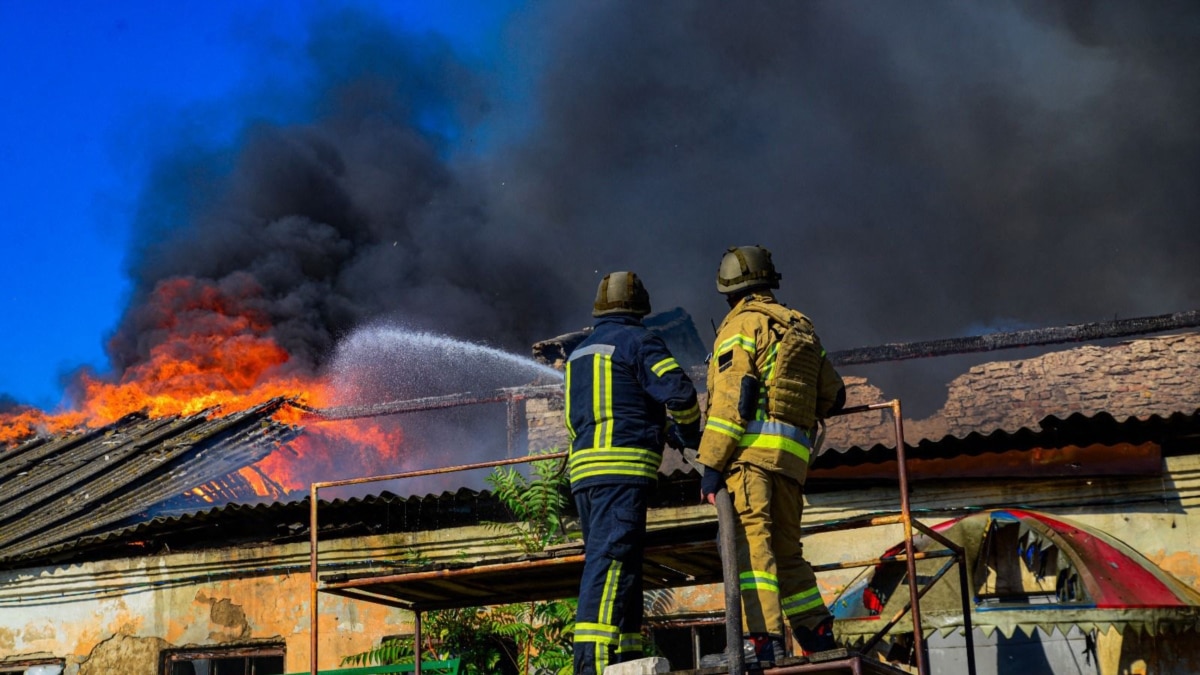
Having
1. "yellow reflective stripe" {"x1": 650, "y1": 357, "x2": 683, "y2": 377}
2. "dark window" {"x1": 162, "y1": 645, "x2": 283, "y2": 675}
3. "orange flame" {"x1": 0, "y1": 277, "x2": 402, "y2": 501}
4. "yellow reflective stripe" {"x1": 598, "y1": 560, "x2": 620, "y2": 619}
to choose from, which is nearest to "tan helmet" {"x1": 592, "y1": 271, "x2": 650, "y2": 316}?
"yellow reflective stripe" {"x1": 650, "y1": 357, "x2": 683, "y2": 377}

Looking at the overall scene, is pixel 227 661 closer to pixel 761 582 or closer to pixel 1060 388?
pixel 761 582

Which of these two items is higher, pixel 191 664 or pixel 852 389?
pixel 852 389

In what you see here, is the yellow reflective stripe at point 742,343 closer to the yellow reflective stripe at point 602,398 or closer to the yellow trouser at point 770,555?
the yellow trouser at point 770,555

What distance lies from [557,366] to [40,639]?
8342 millimetres

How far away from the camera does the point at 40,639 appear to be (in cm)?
1157

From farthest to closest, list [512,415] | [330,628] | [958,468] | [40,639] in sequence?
[512,415]
[40,639]
[330,628]
[958,468]

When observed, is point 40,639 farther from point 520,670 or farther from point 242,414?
point 520,670

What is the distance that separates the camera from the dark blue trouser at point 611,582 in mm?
5668

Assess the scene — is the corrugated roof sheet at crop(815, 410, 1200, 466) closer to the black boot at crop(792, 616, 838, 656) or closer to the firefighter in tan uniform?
the firefighter in tan uniform

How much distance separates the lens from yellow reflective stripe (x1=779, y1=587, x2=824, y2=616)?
18.1 ft

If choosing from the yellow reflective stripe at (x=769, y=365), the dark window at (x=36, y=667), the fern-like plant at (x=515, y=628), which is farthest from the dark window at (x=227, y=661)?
the yellow reflective stripe at (x=769, y=365)

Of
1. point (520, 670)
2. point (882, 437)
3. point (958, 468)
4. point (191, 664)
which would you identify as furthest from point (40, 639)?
point (882, 437)

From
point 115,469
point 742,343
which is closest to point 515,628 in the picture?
point 742,343

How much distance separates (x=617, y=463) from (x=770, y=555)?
880 millimetres
